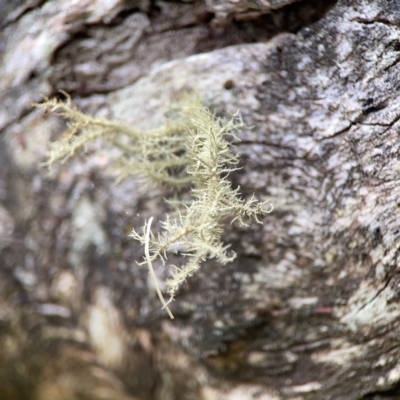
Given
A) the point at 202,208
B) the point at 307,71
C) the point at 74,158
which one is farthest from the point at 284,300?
the point at 74,158

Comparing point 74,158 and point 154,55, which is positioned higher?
point 154,55

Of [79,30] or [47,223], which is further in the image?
[47,223]

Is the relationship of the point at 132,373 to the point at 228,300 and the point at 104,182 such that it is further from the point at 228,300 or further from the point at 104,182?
the point at 104,182
